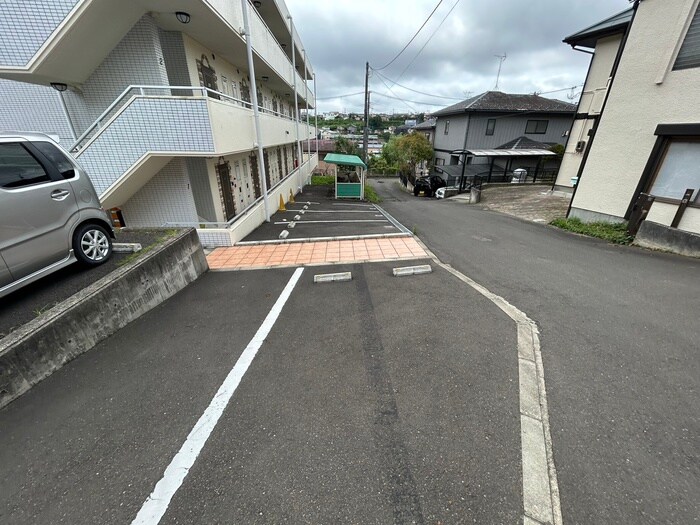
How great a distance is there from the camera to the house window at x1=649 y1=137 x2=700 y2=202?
6883 millimetres

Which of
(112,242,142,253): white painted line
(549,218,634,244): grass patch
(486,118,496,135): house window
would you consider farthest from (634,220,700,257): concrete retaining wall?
(486,118,496,135): house window

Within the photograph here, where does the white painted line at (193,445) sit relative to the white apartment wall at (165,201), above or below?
below

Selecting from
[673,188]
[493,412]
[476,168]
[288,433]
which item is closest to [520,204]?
[673,188]

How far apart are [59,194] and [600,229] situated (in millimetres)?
12594

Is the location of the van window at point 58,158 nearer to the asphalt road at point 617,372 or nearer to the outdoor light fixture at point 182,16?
the outdoor light fixture at point 182,16

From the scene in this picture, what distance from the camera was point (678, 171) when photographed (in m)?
7.18

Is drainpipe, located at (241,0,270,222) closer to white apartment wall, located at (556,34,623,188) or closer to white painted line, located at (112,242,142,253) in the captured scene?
white painted line, located at (112,242,142,253)

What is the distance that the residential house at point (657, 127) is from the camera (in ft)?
22.3

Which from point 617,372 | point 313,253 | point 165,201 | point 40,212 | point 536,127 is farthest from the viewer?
point 536,127

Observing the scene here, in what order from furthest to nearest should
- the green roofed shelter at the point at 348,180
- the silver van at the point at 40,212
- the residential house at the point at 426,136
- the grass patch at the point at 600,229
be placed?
1. the residential house at the point at 426,136
2. the green roofed shelter at the point at 348,180
3. the grass patch at the point at 600,229
4. the silver van at the point at 40,212

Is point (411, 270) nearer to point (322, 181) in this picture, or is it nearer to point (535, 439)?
point (535, 439)

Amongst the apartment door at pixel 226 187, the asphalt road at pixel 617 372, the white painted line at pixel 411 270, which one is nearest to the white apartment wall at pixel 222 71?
the apartment door at pixel 226 187

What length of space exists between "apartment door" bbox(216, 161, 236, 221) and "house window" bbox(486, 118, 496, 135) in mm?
23511

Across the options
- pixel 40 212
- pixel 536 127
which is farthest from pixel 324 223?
Result: pixel 536 127
